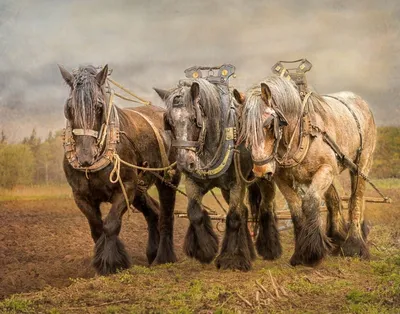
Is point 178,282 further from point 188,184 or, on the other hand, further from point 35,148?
point 35,148

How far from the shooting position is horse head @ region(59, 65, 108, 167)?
5.93 meters

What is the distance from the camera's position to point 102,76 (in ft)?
20.6

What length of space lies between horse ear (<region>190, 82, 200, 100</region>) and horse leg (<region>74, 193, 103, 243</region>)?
1.82m

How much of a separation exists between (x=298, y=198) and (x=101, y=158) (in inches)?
89.1

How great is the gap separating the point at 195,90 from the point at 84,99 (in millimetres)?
1186

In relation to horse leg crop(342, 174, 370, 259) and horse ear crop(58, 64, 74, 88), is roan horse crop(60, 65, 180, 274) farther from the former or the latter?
horse leg crop(342, 174, 370, 259)

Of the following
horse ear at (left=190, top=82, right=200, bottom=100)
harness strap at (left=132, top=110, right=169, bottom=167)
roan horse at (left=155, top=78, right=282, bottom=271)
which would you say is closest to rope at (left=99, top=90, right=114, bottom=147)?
roan horse at (left=155, top=78, right=282, bottom=271)

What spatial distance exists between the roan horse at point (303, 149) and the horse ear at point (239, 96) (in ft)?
0.63

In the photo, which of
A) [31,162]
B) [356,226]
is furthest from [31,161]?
[356,226]

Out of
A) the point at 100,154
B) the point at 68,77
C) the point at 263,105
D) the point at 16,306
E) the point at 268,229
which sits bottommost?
the point at 16,306

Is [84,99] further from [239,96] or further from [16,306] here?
[16,306]

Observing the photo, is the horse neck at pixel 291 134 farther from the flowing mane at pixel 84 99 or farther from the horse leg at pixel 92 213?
the horse leg at pixel 92 213

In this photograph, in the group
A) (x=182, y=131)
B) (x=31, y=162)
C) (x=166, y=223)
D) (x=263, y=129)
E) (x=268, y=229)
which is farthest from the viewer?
(x=31, y=162)

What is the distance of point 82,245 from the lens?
993cm
